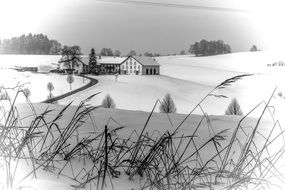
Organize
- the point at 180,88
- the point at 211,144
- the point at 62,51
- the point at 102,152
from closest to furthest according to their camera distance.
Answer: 1. the point at 102,152
2. the point at 211,144
3. the point at 62,51
4. the point at 180,88

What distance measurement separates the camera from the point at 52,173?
3.80ft

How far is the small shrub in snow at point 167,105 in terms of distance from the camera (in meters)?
2.17

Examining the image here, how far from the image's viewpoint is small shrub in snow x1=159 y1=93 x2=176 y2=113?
2.17 meters

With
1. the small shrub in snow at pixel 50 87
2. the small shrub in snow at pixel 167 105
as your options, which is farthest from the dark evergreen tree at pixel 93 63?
the small shrub in snow at pixel 167 105

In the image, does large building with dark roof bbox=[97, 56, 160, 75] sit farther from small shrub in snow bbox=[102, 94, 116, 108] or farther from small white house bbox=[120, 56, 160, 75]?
small shrub in snow bbox=[102, 94, 116, 108]

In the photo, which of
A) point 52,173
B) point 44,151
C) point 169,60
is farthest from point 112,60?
point 52,173

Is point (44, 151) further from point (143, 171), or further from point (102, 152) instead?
point (143, 171)

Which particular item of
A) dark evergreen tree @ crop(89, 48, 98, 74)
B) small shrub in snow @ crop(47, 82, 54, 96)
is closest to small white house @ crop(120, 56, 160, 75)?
dark evergreen tree @ crop(89, 48, 98, 74)

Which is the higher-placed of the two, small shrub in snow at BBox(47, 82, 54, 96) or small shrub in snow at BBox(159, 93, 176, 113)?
small shrub in snow at BBox(47, 82, 54, 96)

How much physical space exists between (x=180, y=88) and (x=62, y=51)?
35.4 inches

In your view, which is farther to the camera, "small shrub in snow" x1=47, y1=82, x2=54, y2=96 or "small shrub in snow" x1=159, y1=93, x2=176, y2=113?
"small shrub in snow" x1=47, y1=82, x2=54, y2=96

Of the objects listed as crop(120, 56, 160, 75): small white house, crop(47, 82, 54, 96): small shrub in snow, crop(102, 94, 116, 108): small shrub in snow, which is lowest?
crop(102, 94, 116, 108): small shrub in snow

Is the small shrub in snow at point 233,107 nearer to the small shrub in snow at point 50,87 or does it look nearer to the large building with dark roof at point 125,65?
the large building with dark roof at point 125,65

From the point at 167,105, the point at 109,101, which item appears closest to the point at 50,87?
the point at 109,101
